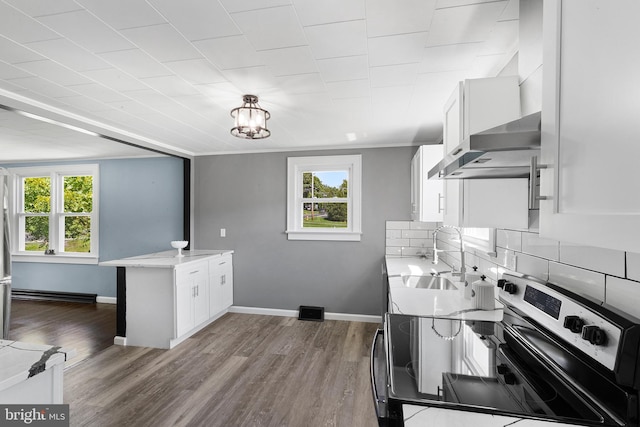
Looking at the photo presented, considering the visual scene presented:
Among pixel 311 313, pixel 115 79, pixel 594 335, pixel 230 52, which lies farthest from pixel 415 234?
pixel 115 79

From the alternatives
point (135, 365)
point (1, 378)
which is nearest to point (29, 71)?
point (1, 378)

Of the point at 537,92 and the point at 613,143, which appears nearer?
the point at 613,143

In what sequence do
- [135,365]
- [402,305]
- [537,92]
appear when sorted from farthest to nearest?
[135,365], [402,305], [537,92]

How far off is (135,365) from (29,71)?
2438 millimetres

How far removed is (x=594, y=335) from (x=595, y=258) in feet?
1.06

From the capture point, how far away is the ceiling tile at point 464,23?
1370 millimetres

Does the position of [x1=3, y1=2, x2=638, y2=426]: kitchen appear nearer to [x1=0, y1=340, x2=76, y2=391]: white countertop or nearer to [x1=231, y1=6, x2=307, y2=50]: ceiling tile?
[x1=231, y1=6, x2=307, y2=50]: ceiling tile

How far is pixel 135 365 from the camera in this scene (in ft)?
9.23

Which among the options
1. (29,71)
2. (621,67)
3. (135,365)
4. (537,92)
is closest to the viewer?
(621,67)

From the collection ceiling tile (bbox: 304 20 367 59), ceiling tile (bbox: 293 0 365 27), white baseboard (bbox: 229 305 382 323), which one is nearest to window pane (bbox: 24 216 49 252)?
white baseboard (bbox: 229 305 382 323)

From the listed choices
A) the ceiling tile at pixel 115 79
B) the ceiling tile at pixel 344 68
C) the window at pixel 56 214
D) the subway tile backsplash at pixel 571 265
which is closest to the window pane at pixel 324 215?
the subway tile backsplash at pixel 571 265

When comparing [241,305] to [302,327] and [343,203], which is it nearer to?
[302,327]

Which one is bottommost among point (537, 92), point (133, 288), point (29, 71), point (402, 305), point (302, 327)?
point (302, 327)

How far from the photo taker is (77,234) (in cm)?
508
